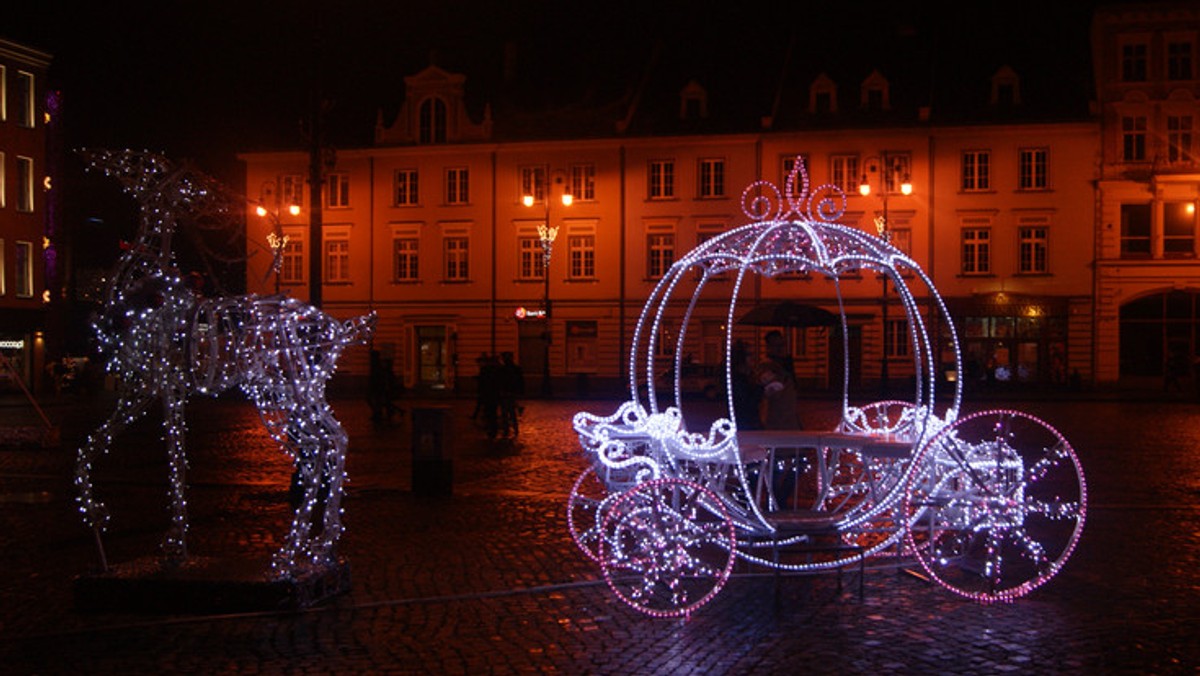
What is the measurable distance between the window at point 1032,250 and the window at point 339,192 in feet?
91.5

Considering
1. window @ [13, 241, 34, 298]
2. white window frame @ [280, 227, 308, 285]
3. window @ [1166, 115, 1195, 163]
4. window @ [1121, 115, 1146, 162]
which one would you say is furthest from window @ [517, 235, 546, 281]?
window @ [1166, 115, 1195, 163]

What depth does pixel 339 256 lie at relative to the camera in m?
50.9

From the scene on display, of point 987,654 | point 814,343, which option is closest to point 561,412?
point 814,343

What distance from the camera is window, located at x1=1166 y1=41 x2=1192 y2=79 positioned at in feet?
145

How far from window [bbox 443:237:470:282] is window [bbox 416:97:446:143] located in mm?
4377

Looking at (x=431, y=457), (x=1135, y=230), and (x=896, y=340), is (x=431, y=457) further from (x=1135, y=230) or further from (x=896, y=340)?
(x=1135, y=230)

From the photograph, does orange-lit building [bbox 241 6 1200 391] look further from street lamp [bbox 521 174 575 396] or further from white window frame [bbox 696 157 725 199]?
street lamp [bbox 521 174 575 396]

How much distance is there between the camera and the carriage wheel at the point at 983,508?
27.7ft

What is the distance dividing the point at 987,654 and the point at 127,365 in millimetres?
5922

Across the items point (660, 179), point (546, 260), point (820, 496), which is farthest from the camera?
point (660, 179)

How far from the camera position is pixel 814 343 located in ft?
150

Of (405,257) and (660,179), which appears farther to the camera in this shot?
(405,257)

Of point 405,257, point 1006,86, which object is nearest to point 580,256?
point 405,257

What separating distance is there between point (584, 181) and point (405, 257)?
8578mm
